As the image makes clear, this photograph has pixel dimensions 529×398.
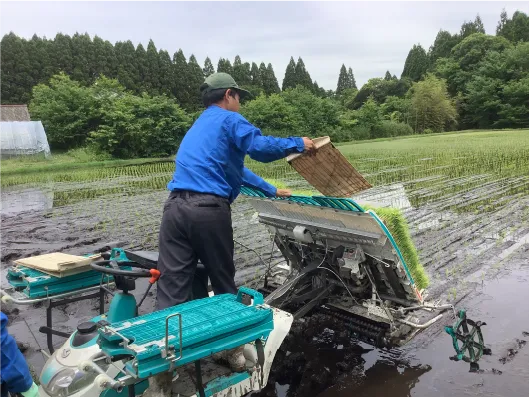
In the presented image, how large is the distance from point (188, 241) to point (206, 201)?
0.91ft

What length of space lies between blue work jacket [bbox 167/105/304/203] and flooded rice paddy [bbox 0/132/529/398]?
89 centimetres

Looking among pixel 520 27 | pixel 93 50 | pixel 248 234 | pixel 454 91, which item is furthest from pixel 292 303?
pixel 520 27

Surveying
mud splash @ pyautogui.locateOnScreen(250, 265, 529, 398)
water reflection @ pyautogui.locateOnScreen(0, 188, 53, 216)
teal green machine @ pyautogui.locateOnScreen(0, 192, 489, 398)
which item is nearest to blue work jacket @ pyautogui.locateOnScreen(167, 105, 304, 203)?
teal green machine @ pyautogui.locateOnScreen(0, 192, 489, 398)

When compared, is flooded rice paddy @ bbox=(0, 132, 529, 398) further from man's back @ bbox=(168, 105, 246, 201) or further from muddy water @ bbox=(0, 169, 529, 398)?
man's back @ bbox=(168, 105, 246, 201)

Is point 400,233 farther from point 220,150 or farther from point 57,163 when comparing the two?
point 57,163

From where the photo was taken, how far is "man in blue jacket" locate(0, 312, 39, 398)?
1921mm

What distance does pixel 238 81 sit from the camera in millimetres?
55688

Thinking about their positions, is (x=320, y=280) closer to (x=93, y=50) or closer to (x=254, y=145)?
(x=254, y=145)

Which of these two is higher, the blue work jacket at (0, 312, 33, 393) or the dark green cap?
the dark green cap

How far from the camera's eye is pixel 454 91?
57.9m

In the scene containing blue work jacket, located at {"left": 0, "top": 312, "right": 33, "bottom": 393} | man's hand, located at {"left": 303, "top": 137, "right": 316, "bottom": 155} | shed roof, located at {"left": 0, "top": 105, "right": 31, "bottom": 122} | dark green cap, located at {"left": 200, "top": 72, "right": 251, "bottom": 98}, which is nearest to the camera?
blue work jacket, located at {"left": 0, "top": 312, "right": 33, "bottom": 393}

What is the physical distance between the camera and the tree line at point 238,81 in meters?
29.9

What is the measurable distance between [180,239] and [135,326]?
0.81 meters

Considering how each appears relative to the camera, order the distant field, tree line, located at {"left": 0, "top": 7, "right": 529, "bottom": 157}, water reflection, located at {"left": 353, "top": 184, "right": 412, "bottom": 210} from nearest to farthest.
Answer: water reflection, located at {"left": 353, "top": 184, "right": 412, "bottom": 210}, the distant field, tree line, located at {"left": 0, "top": 7, "right": 529, "bottom": 157}
